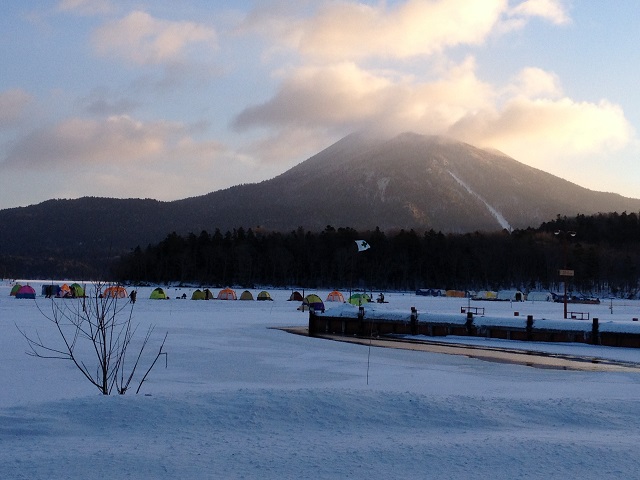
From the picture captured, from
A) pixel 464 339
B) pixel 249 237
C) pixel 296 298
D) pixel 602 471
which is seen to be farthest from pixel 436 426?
pixel 249 237

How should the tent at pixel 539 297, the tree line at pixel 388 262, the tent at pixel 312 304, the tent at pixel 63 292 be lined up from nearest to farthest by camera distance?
1. the tent at pixel 312 304
2. the tent at pixel 63 292
3. the tent at pixel 539 297
4. the tree line at pixel 388 262

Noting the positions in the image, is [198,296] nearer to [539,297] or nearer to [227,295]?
[227,295]

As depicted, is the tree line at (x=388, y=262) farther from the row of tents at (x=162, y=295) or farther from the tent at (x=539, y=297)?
the row of tents at (x=162, y=295)

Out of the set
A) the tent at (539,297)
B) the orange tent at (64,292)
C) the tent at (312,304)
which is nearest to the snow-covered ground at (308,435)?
the tent at (312,304)

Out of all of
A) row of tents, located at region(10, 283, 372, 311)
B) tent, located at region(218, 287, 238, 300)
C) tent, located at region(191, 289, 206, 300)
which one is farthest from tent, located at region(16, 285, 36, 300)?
tent, located at region(218, 287, 238, 300)

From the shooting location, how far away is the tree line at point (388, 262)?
394 ft

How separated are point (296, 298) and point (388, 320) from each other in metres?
33.1

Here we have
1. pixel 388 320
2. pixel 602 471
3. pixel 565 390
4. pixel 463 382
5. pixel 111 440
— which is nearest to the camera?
pixel 602 471

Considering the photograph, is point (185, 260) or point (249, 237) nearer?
point (185, 260)

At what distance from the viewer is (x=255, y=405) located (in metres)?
9.48

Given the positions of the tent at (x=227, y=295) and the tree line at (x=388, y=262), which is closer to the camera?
the tent at (x=227, y=295)

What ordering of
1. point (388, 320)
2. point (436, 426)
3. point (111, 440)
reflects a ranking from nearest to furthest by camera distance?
point (111, 440) → point (436, 426) → point (388, 320)

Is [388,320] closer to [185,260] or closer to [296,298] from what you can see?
A: [296,298]

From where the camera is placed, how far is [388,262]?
125m
